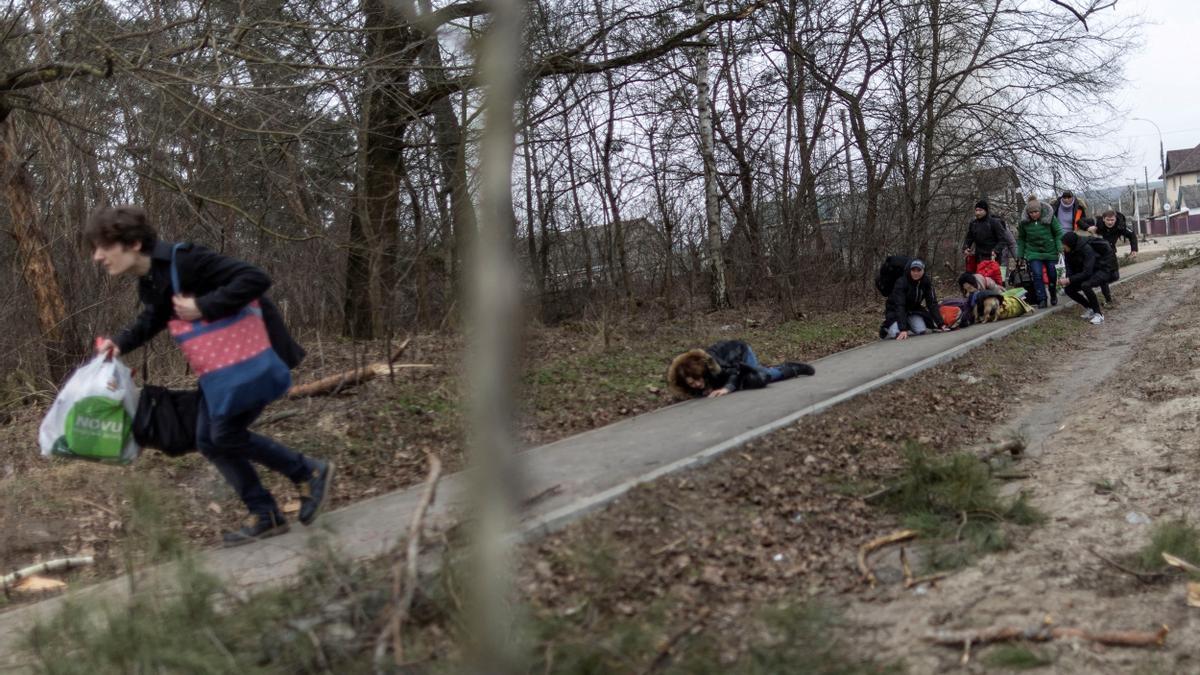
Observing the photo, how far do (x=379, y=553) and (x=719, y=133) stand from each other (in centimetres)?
1539

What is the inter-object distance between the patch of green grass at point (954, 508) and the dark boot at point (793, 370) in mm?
4333

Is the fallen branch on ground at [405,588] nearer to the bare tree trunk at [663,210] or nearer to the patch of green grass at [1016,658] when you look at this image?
the patch of green grass at [1016,658]

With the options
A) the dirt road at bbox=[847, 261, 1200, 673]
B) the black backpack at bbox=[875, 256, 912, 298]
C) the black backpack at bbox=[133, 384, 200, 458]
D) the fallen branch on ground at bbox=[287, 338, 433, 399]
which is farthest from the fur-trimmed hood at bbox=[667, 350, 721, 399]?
the black backpack at bbox=[133, 384, 200, 458]

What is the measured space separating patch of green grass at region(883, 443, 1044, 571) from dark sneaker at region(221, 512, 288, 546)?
3.48 meters

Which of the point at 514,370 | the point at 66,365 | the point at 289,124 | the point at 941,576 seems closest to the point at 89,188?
the point at 66,365

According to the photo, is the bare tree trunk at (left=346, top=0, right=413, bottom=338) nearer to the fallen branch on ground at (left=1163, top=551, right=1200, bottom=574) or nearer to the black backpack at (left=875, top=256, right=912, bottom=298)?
the black backpack at (left=875, top=256, right=912, bottom=298)

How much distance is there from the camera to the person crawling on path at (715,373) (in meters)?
9.66

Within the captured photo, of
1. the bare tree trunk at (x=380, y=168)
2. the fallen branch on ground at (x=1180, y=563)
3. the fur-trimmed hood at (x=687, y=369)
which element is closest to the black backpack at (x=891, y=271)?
the fur-trimmed hood at (x=687, y=369)

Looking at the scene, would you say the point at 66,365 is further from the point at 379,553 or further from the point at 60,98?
the point at 379,553

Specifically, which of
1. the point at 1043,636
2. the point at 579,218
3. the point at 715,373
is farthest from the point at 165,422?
the point at 579,218

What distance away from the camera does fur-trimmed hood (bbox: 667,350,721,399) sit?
31.6ft

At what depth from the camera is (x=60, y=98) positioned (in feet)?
30.8

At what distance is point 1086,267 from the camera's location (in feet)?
48.2

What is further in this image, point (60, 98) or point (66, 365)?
point (66, 365)
